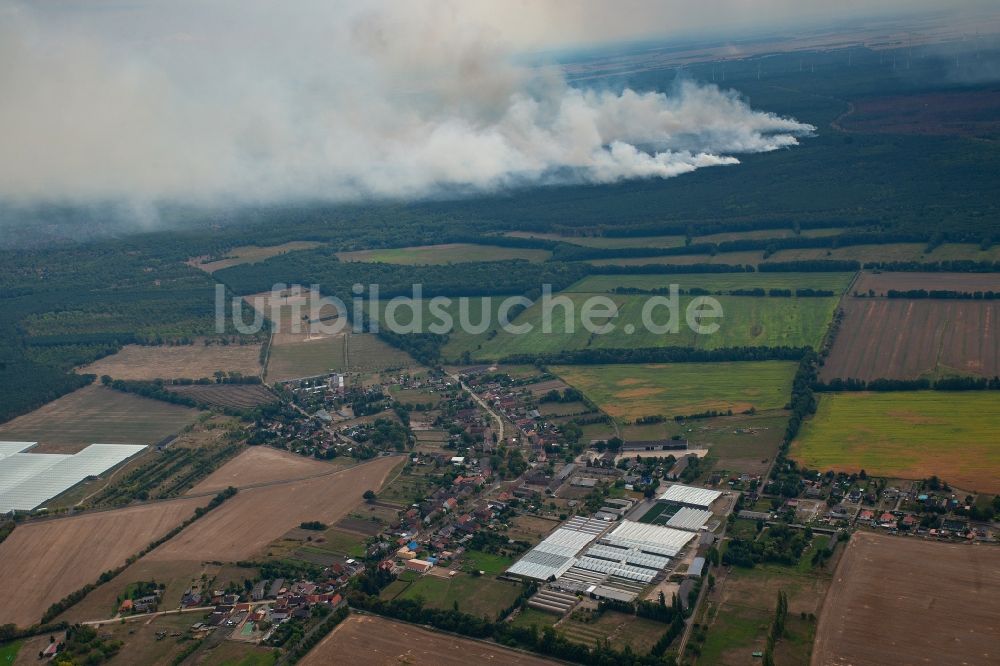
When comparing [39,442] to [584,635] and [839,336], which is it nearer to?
[584,635]

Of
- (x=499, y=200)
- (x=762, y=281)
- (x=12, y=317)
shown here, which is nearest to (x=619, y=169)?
(x=499, y=200)

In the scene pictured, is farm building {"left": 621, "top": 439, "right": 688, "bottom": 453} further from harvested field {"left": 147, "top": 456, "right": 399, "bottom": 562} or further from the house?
the house

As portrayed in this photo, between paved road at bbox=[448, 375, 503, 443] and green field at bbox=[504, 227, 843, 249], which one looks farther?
green field at bbox=[504, 227, 843, 249]

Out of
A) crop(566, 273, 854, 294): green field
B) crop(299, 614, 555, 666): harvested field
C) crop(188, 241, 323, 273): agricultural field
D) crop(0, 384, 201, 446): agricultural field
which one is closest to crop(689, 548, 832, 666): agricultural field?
crop(299, 614, 555, 666): harvested field

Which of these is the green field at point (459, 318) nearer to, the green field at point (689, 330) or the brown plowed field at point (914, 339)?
the green field at point (689, 330)

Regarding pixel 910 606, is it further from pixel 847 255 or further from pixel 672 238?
pixel 672 238
